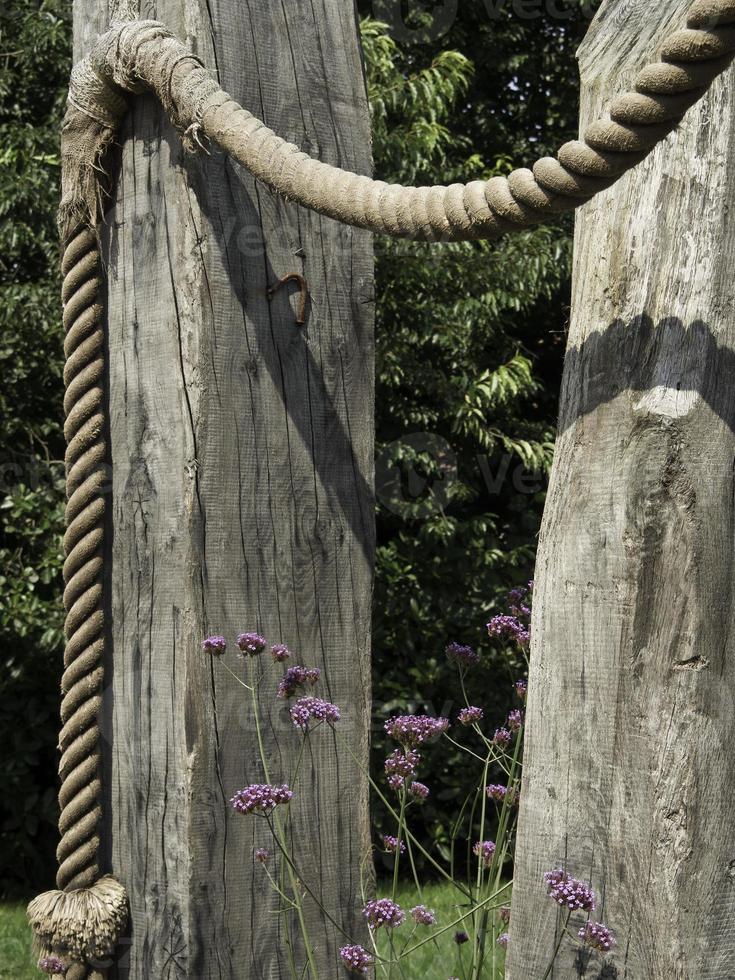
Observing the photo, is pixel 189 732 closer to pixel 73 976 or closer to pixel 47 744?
pixel 73 976

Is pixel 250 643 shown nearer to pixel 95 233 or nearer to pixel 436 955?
pixel 95 233

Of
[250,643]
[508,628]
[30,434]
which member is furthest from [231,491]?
[30,434]

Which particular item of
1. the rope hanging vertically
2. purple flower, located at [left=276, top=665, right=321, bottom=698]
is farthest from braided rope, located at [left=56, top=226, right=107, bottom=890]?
purple flower, located at [left=276, top=665, right=321, bottom=698]

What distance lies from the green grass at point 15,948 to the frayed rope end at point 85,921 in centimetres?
224

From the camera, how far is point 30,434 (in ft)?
20.0

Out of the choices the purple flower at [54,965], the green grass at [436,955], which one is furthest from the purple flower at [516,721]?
the green grass at [436,955]

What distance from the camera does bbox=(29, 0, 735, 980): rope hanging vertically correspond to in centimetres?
169

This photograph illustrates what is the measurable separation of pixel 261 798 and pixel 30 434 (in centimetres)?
459

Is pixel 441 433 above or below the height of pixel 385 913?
above

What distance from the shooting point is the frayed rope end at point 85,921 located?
2.05 meters

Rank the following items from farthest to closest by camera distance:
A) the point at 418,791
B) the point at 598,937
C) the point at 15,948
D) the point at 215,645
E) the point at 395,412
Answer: the point at 395,412 → the point at 15,948 → the point at 418,791 → the point at 215,645 → the point at 598,937

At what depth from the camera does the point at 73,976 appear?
6.84 feet

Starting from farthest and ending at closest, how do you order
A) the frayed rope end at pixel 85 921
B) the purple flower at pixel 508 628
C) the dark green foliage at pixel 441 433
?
the dark green foliage at pixel 441 433, the purple flower at pixel 508 628, the frayed rope end at pixel 85 921

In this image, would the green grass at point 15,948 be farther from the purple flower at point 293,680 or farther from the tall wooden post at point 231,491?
the purple flower at point 293,680
